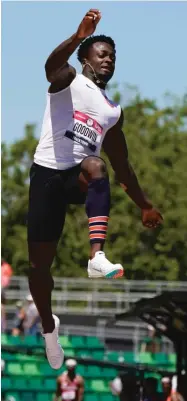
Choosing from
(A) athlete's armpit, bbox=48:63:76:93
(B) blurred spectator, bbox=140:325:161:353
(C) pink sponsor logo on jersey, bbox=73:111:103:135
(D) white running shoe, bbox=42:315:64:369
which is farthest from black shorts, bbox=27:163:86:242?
(B) blurred spectator, bbox=140:325:161:353

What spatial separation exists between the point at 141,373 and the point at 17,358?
9789mm

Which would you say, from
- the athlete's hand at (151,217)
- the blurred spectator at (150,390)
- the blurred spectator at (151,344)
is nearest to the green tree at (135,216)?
the blurred spectator at (151,344)

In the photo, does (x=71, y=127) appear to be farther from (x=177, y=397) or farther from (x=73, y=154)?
(x=177, y=397)

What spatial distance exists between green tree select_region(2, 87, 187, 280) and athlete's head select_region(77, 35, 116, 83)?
2951cm

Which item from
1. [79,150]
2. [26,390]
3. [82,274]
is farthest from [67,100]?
[82,274]

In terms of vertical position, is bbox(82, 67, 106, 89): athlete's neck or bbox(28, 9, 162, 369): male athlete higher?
bbox(82, 67, 106, 89): athlete's neck

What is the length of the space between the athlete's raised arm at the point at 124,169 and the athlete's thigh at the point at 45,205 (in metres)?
0.53

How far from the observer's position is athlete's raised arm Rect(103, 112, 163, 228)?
747 cm

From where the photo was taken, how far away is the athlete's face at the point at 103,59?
23.5ft

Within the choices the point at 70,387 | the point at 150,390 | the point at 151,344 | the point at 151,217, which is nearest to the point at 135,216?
the point at 151,344

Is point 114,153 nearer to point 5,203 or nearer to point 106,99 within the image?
point 106,99

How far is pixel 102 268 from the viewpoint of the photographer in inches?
271

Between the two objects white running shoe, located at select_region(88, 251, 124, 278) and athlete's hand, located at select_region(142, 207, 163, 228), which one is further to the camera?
athlete's hand, located at select_region(142, 207, 163, 228)

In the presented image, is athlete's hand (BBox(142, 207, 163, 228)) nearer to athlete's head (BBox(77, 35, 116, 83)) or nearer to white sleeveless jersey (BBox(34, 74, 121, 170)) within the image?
white sleeveless jersey (BBox(34, 74, 121, 170))
